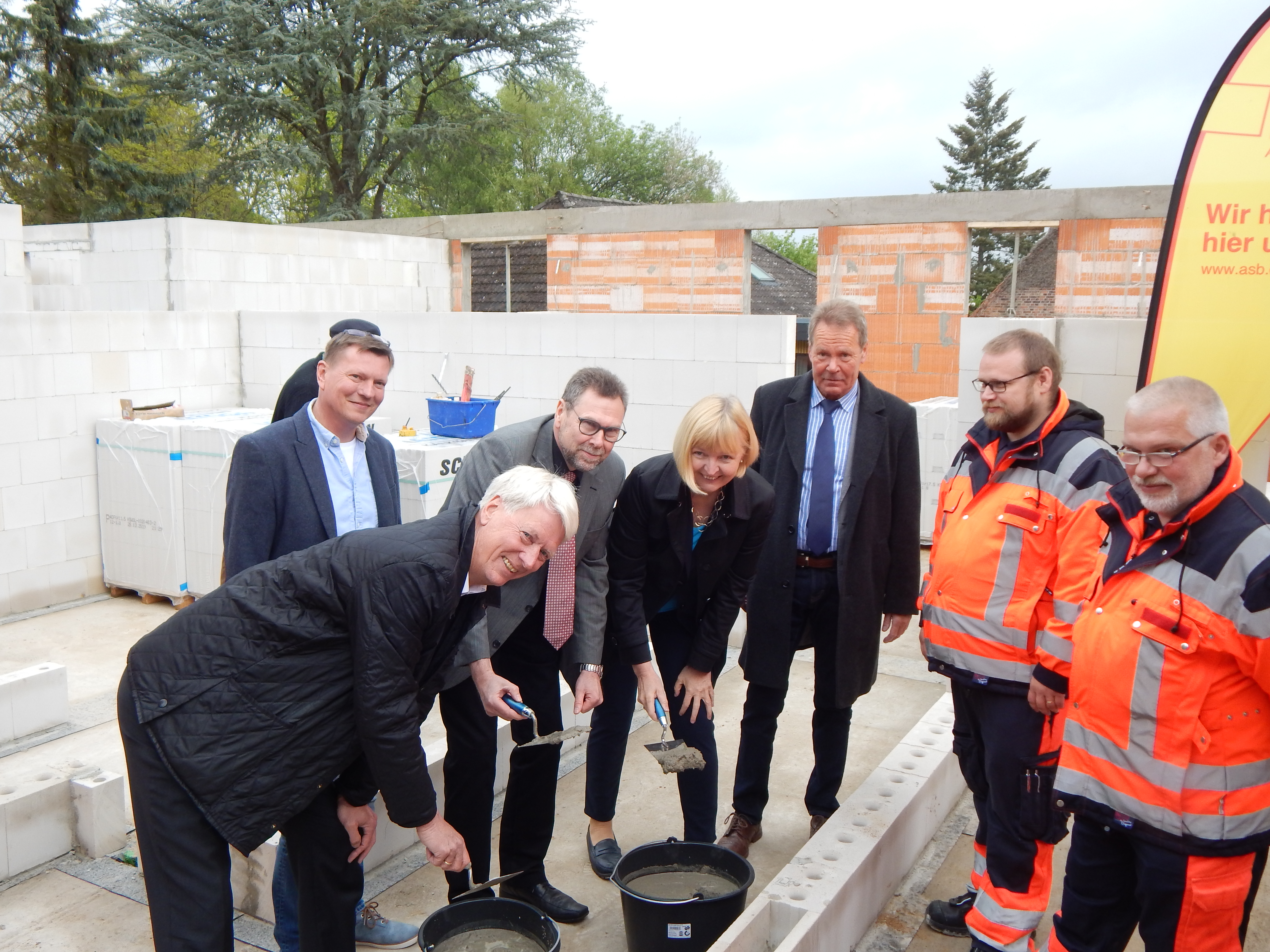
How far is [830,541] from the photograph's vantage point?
A: 3127mm

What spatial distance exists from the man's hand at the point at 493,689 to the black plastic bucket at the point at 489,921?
44 cm

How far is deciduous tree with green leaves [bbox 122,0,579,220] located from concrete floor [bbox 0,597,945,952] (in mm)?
17134

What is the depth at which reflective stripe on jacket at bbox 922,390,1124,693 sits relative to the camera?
2.41 m

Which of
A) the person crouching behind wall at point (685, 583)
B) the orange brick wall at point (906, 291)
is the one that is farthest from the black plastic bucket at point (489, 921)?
the orange brick wall at point (906, 291)

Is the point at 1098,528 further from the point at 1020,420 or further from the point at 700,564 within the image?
the point at 700,564

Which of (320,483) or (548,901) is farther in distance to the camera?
(548,901)

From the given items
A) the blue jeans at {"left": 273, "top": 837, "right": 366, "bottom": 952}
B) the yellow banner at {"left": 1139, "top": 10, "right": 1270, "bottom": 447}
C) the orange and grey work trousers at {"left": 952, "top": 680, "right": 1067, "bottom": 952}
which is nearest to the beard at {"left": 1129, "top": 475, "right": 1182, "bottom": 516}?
the orange and grey work trousers at {"left": 952, "top": 680, "right": 1067, "bottom": 952}

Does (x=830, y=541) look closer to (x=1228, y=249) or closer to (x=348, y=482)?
(x=348, y=482)

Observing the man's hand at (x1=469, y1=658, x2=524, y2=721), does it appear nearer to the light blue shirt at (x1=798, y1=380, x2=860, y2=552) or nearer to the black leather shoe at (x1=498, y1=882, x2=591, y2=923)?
the black leather shoe at (x1=498, y1=882, x2=591, y2=923)

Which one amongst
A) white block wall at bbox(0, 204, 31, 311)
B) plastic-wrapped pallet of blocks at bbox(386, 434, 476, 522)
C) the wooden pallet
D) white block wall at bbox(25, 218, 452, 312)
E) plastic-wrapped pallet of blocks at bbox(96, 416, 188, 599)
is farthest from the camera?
white block wall at bbox(25, 218, 452, 312)

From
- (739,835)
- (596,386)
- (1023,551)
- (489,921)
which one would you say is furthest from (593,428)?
(739,835)

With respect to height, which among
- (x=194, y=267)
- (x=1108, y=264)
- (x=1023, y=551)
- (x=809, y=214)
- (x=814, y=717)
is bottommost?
(x=814, y=717)

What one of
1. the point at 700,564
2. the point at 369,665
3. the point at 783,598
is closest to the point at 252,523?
the point at 369,665

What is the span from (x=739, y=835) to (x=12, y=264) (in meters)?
6.47
